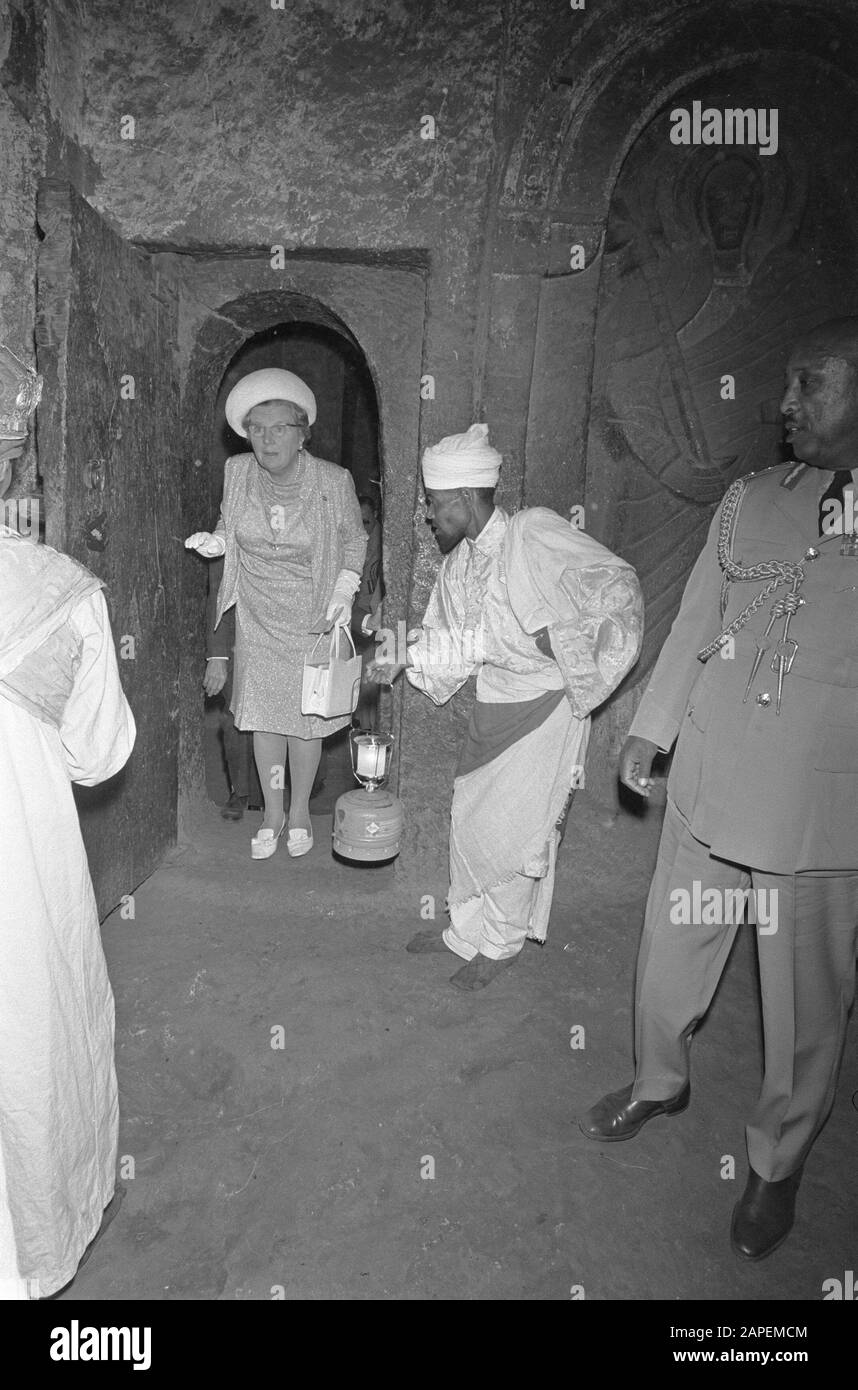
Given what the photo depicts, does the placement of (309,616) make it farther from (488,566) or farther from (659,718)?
(659,718)

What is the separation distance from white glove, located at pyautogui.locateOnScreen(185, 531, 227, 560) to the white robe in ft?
7.13

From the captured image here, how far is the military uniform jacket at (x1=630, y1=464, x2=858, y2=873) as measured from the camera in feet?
6.87

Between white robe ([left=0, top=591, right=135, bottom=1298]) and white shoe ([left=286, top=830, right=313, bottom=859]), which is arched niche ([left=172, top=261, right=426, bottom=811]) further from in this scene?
white robe ([left=0, top=591, right=135, bottom=1298])

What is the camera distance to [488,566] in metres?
3.23

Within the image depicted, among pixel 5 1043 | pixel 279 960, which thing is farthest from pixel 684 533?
pixel 5 1043

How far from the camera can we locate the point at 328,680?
389 cm

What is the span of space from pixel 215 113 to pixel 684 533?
2.68 metres

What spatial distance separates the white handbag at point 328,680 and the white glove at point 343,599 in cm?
5

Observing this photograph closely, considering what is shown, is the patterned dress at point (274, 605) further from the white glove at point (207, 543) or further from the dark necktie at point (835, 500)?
the dark necktie at point (835, 500)

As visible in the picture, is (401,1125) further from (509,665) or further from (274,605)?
(274,605)

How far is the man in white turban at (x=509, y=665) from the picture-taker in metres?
3.08

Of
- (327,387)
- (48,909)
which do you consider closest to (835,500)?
(48,909)

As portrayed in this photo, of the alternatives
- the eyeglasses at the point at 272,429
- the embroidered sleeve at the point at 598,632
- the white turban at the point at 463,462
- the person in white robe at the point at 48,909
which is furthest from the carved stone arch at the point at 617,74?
the person in white robe at the point at 48,909

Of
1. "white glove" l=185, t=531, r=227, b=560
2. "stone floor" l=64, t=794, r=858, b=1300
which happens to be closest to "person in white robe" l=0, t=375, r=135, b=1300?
"stone floor" l=64, t=794, r=858, b=1300
